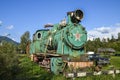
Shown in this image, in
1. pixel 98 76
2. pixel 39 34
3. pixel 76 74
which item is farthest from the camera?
pixel 39 34

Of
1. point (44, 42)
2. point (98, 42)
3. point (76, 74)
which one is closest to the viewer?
point (76, 74)

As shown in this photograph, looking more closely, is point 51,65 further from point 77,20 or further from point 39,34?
point 39,34

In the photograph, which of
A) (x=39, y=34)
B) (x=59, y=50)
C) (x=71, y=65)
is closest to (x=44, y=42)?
(x=39, y=34)

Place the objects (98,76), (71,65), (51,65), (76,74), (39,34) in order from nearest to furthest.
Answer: (76,74), (98,76), (71,65), (51,65), (39,34)

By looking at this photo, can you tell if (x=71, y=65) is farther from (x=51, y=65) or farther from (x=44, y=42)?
(x=44, y=42)

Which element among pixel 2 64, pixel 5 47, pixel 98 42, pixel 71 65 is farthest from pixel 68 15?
pixel 98 42

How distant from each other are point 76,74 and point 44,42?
31.4ft

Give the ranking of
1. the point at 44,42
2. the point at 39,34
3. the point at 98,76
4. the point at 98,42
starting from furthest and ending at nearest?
1. the point at 98,42
2. the point at 39,34
3. the point at 44,42
4. the point at 98,76

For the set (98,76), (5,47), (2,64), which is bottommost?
(98,76)

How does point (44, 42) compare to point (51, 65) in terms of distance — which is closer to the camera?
point (51, 65)

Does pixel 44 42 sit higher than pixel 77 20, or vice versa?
pixel 77 20

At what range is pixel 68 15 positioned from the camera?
17109 mm

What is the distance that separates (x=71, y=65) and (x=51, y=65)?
1.90 metres

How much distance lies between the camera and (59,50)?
56.2ft
